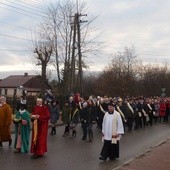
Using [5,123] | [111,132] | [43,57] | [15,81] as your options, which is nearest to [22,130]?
[5,123]

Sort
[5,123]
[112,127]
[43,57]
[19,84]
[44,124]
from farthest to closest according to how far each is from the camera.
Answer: [19,84], [43,57], [5,123], [44,124], [112,127]

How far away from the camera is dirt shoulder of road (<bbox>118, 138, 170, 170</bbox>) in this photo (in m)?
11.6

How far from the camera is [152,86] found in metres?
73.0

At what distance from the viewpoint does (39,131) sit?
13.2 m

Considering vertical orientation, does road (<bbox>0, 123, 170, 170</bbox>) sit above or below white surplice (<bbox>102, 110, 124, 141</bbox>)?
below

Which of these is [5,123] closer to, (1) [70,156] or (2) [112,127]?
(1) [70,156]

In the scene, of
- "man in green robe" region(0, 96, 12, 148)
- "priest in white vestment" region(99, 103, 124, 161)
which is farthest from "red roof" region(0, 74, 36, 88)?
"priest in white vestment" region(99, 103, 124, 161)

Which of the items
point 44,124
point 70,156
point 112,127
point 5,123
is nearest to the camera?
point 112,127

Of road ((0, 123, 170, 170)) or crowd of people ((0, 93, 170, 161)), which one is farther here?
crowd of people ((0, 93, 170, 161))

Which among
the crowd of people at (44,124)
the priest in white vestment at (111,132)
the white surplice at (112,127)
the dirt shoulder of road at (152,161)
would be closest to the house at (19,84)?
the crowd of people at (44,124)

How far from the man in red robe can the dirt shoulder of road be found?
2.62 metres

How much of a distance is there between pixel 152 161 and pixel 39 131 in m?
3.36

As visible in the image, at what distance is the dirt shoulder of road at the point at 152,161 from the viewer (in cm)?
1157

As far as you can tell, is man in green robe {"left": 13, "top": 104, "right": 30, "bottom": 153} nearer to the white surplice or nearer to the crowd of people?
the crowd of people
